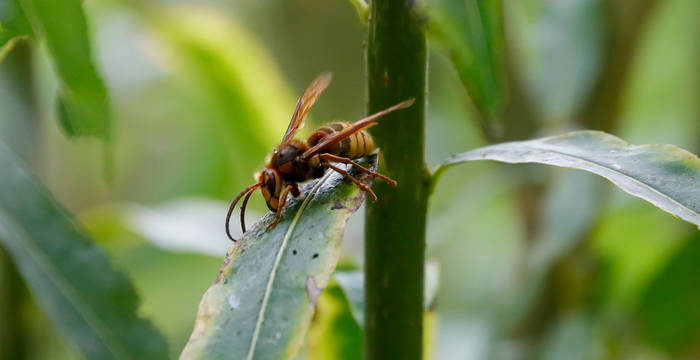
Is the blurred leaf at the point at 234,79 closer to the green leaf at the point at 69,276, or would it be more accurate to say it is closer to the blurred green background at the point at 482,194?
the blurred green background at the point at 482,194

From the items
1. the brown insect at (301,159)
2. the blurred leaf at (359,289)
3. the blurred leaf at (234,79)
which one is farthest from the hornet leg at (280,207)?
the blurred leaf at (234,79)

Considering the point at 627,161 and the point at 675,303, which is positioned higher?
the point at 627,161

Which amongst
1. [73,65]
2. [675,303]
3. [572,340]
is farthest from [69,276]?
[675,303]

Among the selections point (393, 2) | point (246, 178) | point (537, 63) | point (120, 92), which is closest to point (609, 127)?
point (537, 63)

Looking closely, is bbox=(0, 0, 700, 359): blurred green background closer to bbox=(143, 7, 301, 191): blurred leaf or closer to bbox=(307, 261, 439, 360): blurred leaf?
bbox=(143, 7, 301, 191): blurred leaf

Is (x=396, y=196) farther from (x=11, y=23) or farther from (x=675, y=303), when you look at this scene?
(x=675, y=303)

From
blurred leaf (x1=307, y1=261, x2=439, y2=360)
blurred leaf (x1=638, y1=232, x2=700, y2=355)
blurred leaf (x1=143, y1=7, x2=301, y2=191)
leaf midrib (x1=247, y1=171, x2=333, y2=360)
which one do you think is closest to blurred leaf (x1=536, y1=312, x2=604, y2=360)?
blurred leaf (x1=638, y1=232, x2=700, y2=355)
